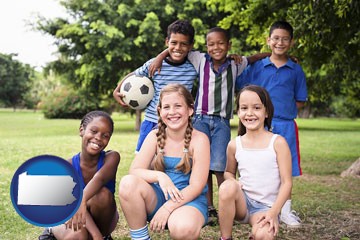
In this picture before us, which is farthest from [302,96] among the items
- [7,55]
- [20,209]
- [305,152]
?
[7,55]

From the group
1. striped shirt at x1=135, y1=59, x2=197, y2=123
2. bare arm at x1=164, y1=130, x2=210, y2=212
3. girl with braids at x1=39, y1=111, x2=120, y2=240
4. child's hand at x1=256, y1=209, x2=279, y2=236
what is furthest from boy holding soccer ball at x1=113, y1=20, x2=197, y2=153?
child's hand at x1=256, y1=209, x2=279, y2=236

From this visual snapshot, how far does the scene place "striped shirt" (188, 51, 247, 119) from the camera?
4.47m

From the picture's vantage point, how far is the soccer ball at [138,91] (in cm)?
464

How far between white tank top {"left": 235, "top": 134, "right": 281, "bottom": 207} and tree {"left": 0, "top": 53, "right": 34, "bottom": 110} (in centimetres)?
6307

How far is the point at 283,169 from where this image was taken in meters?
3.33

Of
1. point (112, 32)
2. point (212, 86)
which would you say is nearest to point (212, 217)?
point (212, 86)

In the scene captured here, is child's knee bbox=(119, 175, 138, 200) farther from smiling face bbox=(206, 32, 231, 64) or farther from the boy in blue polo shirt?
the boy in blue polo shirt

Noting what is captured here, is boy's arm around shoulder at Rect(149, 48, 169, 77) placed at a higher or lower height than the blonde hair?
higher

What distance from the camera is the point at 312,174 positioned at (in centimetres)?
838

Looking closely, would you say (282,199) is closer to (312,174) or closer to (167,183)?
(167,183)

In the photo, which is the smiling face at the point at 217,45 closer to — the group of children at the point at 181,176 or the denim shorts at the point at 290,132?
the denim shorts at the point at 290,132

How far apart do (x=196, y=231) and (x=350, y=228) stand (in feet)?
6.99

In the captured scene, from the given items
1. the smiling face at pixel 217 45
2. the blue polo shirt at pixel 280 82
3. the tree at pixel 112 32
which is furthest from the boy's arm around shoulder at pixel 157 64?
the tree at pixel 112 32

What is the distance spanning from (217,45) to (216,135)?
819mm
